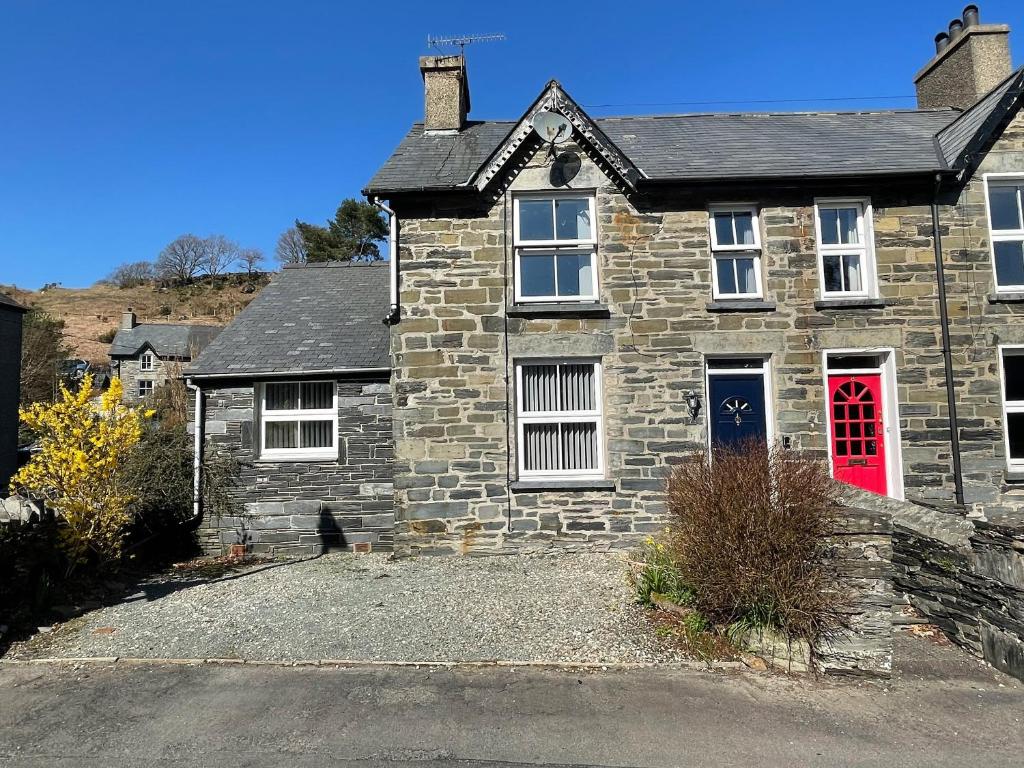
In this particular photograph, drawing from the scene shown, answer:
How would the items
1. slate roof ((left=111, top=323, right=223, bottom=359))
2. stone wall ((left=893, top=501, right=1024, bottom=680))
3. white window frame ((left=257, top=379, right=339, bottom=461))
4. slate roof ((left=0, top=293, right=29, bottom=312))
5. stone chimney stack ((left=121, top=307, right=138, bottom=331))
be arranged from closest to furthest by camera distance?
stone wall ((left=893, top=501, right=1024, bottom=680)), white window frame ((left=257, top=379, right=339, bottom=461)), slate roof ((left=0, top=293, right=29, bottom=312)), slate roof ((left=111, top=323, right=223, bottom=359)), stone chimney stack ((left=121, top=307, right=138, bottom=331))

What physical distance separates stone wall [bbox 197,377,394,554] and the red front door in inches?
305

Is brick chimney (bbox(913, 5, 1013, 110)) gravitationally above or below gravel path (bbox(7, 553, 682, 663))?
above

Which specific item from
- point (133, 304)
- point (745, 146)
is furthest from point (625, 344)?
point (133, 304)

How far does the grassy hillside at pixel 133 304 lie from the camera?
64750 millimetres

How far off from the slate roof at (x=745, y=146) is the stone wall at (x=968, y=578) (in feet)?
19.8

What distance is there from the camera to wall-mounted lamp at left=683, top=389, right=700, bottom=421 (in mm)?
9398

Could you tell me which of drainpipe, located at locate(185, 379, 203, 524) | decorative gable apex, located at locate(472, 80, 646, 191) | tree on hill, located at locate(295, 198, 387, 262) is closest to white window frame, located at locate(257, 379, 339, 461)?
drainpipe, located at locate(185, 379, 203, 524)

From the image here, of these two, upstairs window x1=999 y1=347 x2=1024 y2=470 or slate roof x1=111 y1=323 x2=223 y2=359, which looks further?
slate roof x1=111 y1=323 x2=223 y2=359

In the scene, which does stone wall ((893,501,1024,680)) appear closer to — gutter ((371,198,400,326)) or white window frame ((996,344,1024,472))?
white window frame ((996,344,1024,472))

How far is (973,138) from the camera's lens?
9570mm

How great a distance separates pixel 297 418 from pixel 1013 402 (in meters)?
12.4

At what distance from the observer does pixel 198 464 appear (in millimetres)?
10484

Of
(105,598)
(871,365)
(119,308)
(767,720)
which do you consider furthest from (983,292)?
(119,308)

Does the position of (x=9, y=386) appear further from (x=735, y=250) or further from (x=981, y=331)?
(x=981, y=331)
